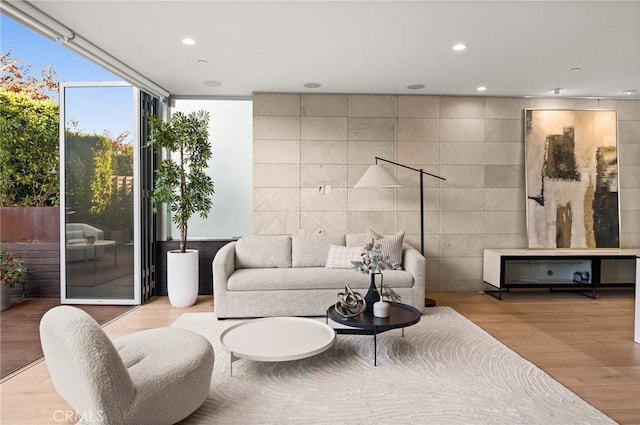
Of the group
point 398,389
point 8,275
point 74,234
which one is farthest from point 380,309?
point 8,275

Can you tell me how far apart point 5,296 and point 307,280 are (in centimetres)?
321

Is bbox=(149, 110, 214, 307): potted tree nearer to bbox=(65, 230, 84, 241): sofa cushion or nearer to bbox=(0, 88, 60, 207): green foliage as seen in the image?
bbox=(65, 230, 84, 241): sofa cushion

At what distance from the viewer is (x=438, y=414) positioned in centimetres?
217

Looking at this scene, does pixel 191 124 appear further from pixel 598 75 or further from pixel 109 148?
pixel 598 75

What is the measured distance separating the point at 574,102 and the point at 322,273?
4224 mm

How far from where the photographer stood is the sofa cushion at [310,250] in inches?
175

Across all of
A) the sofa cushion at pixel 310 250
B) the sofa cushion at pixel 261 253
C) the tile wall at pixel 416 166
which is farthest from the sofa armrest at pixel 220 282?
the tile wall at pixel 416 166

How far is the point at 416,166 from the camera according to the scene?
5066mm

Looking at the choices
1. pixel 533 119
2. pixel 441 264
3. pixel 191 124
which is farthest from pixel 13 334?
pixel 533 119

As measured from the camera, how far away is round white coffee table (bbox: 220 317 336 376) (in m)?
2.51

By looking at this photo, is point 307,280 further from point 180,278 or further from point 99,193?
point 99,193

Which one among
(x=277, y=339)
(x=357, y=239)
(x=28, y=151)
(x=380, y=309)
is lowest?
(x=277, y=339)

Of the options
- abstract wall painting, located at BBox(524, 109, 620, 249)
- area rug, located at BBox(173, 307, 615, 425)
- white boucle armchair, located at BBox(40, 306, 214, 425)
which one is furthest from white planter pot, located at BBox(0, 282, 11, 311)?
abstract wall painting, located at BBox(524, 109, 620, 249)

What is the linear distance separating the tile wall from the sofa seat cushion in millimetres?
1024
